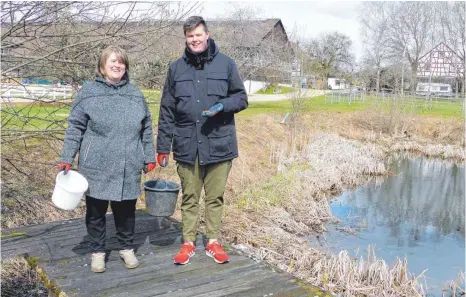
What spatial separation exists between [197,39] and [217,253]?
5.21 ft

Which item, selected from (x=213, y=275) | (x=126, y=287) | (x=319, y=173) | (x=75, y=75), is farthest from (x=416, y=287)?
(x=319, y=173)

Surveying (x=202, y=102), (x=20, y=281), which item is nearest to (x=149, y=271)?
(x=202, y=102)

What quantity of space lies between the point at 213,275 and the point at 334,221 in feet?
19.6

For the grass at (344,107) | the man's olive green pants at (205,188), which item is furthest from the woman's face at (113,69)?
the grass at (344,107)

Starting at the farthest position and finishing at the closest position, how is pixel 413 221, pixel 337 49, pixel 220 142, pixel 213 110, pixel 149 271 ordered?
pixel 337 49, pixel 413 221, pixel 220 142, pixel 149 271, pixel 213 110

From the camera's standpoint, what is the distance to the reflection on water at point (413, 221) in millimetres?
7562

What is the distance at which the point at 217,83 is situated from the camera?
3.70 m

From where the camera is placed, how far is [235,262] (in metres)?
3.85

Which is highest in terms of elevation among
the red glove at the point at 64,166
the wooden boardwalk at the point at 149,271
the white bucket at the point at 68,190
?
the red glove at the point at 64,166

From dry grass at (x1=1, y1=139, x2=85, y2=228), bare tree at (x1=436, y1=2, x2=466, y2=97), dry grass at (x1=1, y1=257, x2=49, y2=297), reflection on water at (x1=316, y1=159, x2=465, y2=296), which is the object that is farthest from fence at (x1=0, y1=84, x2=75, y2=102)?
bare tree at (x1=436, y1=2, x2=466, y2=97)

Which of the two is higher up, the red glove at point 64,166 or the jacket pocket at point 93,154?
the jacket pocket at point 93,154

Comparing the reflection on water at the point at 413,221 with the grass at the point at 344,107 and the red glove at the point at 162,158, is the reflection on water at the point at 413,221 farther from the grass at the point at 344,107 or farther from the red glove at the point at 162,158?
the grass at the point at 344,107

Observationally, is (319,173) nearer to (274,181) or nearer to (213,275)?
(274,181)

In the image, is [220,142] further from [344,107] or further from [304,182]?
[344,107]
